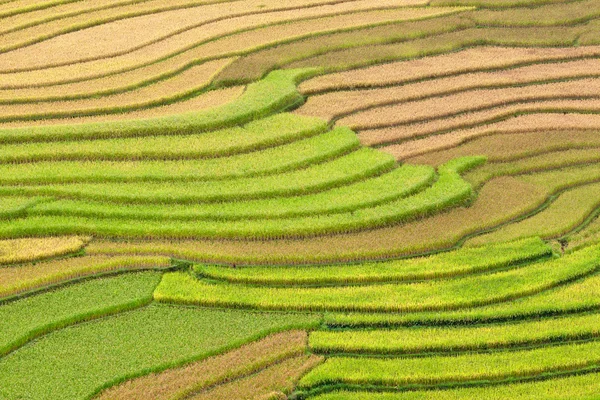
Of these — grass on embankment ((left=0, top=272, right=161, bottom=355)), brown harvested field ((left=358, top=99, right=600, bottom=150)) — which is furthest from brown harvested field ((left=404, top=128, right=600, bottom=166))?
grass on embankment ((left=0, top=272, right=161, bottom=355))

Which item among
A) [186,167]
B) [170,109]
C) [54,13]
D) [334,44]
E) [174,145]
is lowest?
[186,167]

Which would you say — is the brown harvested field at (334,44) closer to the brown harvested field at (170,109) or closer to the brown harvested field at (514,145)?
the brown harvested field at (170,109)

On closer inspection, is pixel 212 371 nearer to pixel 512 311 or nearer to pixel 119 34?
pixel 512 311

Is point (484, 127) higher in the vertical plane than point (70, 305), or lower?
higher

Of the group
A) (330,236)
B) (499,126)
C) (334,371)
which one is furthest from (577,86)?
(334,371)

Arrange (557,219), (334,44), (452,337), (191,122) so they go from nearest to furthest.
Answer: (452,337) < (557,219) < (191,122) < (334,44)

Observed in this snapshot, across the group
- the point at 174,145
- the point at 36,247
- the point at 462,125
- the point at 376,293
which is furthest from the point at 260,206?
the point at 462,125

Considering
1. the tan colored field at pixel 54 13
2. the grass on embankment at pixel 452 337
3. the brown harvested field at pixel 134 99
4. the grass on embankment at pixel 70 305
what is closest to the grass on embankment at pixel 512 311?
the grass on embankment at pixel 452 337

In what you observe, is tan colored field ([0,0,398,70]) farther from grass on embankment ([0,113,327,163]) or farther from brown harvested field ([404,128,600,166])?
brown harvested field ([404,128,600,166])
